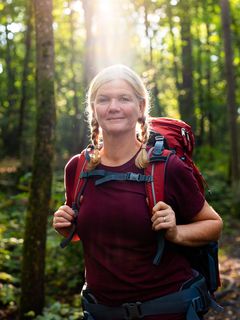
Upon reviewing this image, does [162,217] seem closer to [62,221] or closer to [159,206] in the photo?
[159,206]

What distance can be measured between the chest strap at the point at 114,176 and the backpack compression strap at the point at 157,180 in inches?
1.4

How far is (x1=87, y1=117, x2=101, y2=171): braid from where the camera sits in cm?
262

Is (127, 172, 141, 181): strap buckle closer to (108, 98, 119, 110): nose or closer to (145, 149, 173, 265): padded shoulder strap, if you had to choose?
(145, 149, 173, 265): padded shoulder strap

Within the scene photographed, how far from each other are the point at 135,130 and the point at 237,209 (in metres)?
12.9

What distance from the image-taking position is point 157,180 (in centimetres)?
238

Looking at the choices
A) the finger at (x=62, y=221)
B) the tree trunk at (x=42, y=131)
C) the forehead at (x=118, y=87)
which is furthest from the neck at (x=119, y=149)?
the tree trunk at (x=42, y=131)

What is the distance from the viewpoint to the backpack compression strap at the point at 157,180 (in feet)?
7.75

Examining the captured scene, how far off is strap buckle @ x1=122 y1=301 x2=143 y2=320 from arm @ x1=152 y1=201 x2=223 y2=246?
40cm

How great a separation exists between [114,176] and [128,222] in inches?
10.5

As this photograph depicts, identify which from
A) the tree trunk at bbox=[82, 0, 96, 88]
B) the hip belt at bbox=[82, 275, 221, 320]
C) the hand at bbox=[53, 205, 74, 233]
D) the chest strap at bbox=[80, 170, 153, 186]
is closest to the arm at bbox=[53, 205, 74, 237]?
the hand at bbox=[53, 205, 74, 233]

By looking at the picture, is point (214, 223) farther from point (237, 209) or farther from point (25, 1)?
point (25, 1)

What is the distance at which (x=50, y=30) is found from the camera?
5816 millimetres

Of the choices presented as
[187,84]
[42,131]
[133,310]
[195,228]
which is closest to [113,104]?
[195,228]

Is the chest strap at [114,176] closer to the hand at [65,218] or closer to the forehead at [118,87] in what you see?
the hand at [65,218]
